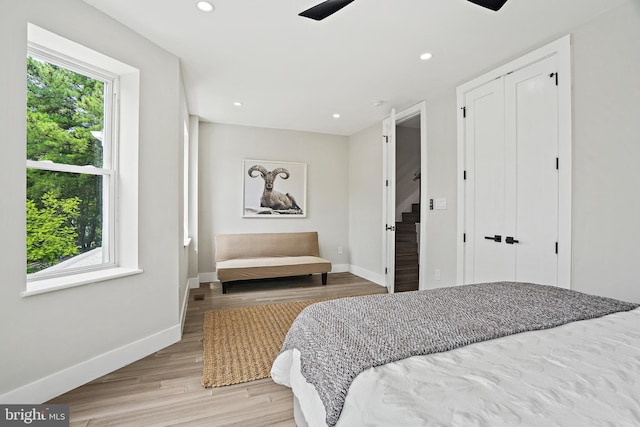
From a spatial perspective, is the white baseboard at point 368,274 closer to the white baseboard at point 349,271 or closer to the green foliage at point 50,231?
the white baseboard at point 349,271

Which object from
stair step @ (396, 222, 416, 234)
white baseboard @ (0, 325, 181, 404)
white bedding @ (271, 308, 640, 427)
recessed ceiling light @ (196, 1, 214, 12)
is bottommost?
white baseboard @ (0, 325, 181, 404)

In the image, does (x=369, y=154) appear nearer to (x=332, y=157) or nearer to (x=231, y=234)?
(x=332, y=157)

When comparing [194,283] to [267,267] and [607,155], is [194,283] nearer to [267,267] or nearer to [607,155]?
[267,267]

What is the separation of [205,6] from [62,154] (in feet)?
4.47

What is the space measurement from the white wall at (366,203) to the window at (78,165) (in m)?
3.29

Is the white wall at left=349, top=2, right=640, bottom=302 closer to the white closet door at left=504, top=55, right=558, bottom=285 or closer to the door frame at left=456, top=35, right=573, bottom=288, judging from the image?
the door frame at left=456, top=35, right=573, bottom=288

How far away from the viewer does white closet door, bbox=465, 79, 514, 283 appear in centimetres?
276

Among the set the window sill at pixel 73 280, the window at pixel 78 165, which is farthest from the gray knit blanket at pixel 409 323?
the window at pixel 78 165

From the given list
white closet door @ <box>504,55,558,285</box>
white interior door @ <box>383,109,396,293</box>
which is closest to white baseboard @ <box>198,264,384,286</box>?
white interior door @ <box>383,109,396,293</box>

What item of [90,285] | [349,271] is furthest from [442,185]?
[90,285]

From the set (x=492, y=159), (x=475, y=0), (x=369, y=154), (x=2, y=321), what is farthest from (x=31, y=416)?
(x=369, y=154)

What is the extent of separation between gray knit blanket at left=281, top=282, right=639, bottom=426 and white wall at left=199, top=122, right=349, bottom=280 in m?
3.63

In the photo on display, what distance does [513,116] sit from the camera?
2643mm

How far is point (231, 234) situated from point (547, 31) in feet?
14.1
